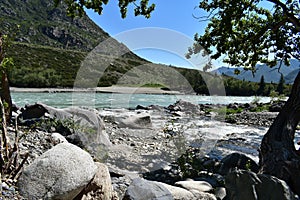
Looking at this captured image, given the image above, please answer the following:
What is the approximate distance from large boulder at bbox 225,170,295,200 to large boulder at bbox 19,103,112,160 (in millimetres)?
3659

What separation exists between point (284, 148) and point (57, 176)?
12.4 feet

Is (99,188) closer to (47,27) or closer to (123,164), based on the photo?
(123,164)

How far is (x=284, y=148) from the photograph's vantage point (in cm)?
448

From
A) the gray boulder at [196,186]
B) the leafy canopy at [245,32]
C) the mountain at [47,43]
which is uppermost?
the mountain at [47,43]

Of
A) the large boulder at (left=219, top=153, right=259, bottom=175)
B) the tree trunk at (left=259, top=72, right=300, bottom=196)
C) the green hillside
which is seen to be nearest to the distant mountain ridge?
the green hillside

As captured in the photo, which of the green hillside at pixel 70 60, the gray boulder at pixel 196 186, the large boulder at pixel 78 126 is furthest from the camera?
the green hillside at pixel 70 60

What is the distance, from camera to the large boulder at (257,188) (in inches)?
125

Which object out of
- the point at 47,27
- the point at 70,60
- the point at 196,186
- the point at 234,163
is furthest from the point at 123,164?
the point at 47,27

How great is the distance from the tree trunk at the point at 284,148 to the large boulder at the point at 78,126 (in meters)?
3.71

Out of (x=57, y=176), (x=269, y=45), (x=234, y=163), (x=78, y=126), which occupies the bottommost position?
(x=234, y=163)

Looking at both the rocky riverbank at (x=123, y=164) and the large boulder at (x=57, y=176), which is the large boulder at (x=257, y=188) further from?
the large boulder at (x=57, y=176)

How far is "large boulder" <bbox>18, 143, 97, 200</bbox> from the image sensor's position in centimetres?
275

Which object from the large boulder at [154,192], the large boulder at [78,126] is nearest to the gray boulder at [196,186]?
the large boulder at [154,192]

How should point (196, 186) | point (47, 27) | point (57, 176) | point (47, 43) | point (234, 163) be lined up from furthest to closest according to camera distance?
point (47, 27), point (47, 43), point (234, 163), point (196, 186), point (57, 176)
